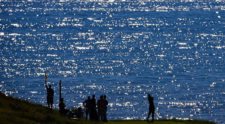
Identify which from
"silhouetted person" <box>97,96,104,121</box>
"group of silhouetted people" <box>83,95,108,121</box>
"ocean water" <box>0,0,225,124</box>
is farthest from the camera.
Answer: "ocean water" <box>0,0,225,124</box>

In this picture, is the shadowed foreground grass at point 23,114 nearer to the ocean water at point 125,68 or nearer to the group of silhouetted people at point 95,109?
the group of silhouetted people at point 95,109

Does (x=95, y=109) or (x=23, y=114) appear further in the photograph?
(x=95, y=109)

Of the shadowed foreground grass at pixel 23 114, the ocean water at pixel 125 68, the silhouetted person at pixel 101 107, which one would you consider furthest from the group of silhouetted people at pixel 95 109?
the ocean water at pixel 125 68

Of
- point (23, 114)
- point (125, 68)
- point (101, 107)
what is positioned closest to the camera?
point (23, 114)

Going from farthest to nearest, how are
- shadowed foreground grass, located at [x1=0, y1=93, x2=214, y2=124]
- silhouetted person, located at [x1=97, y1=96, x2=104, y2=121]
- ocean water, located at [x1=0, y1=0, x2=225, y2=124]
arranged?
ocean water, located at [x1=0, y1=0, x2=225, y2=124] < silhouetted person, located at [x1=97, y1=96, x2=104, y2=121] < shadowed foreground grass, located at [x1=0, y1=93, x2=214, y2=124]

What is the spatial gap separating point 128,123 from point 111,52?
4147 inches

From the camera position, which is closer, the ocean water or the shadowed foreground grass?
the shadowed foreground grass

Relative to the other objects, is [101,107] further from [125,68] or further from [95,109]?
[125,68]

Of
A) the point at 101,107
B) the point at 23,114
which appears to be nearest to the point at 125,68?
the point at 101,107

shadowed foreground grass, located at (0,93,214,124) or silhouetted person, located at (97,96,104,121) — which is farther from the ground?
shadowed foreground grass, located at (0,93,214,124)

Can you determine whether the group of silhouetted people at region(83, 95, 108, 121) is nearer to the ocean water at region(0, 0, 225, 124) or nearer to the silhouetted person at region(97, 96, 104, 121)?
the silhouetted person at region(97, 96, 104, 121)

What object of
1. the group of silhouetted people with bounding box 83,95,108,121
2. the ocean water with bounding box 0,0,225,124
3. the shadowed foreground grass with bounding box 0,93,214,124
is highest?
the shadowed foreground grass with bounding box 0,93,214,124

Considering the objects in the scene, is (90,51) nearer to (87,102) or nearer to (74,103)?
(74,103)

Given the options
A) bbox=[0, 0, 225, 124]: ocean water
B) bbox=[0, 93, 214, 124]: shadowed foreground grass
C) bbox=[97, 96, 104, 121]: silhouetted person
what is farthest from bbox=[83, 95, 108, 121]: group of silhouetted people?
bbox=[0, 0, 225, 124]: ocean water
